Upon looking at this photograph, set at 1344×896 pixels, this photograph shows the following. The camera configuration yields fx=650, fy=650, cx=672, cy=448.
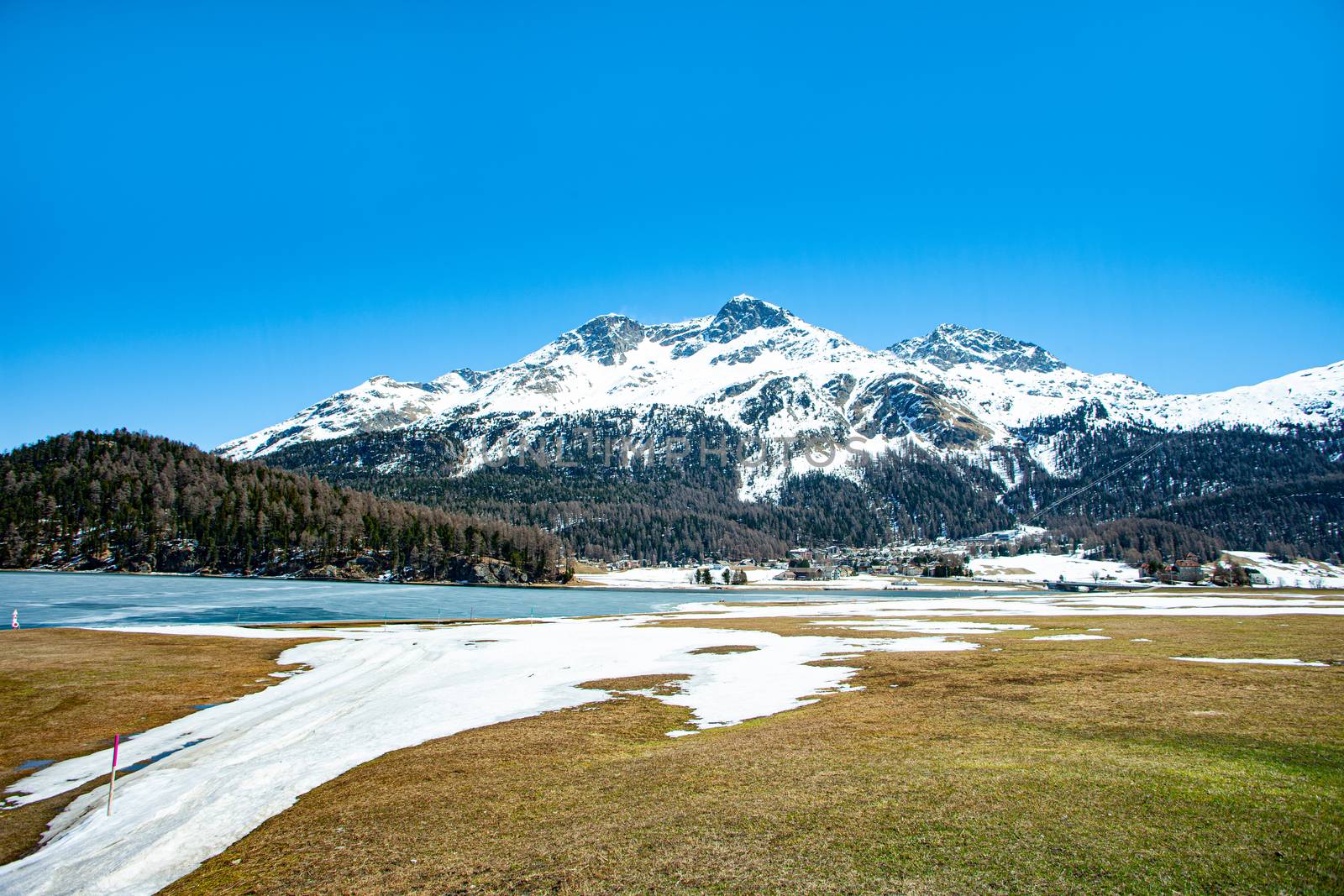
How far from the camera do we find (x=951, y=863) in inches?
400

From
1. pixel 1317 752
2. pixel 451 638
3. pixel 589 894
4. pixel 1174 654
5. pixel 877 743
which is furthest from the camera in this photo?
pixel 451 638

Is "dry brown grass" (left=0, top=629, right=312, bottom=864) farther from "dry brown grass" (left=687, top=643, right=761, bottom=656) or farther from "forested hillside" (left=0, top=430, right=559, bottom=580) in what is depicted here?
"forested hillside" (left=0, top=430, right=559, bottom=580)

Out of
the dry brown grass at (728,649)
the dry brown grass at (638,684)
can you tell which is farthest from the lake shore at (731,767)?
the dry brown grass at (728,649)

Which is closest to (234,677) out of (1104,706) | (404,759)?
(404,759)

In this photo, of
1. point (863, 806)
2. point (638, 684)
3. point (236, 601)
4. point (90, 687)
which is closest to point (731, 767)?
point (863, 806)

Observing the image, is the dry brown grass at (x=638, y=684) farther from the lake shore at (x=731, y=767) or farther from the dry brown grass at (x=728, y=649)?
the dry brown grass at (x=728, y=649)

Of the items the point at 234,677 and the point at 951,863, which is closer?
the point at 951,863

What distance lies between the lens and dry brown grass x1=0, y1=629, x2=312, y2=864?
21.0m

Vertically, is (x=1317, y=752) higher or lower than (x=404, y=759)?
higher

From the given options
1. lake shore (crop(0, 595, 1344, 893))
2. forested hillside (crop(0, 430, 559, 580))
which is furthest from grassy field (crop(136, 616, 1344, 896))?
forested hillside (crop(0, 430, 559, 580))

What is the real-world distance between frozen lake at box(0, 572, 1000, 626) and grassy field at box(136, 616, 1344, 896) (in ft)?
222

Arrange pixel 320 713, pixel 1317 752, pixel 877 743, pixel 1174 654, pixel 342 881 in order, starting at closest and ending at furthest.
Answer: pixel 342 881 < pixel 1317 752 < pixel 877 743 < pixel 320 713 < pixel 1174 654

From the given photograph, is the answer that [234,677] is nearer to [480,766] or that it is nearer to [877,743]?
[480,766]

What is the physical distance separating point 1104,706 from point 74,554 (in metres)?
228
